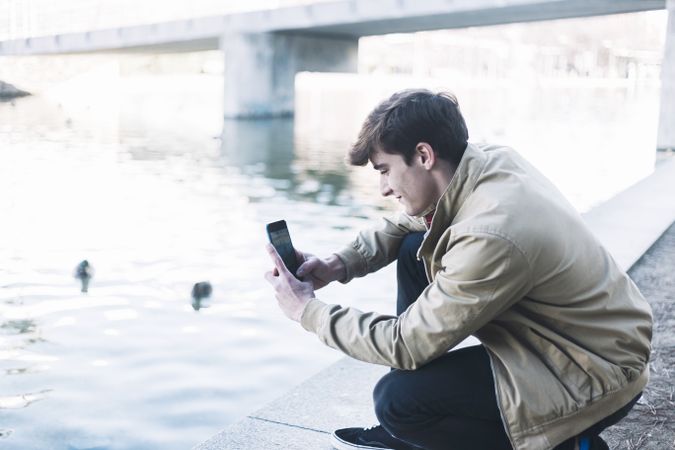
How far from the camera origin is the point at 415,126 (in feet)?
7.79

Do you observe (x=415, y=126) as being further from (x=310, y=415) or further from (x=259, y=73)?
(x=259, y=73)

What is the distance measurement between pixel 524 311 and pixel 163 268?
18.5ft

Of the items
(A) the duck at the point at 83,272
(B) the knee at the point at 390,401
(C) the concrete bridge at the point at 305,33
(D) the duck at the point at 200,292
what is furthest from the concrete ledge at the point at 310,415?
(C) the concrete bridge at the point at 305,33

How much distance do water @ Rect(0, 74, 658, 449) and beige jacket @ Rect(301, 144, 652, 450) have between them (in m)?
2.17

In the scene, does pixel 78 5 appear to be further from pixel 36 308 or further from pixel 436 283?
pixel 436 283

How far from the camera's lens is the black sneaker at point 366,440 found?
288 centimetres

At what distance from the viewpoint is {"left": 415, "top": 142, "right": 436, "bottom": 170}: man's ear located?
2.38 m

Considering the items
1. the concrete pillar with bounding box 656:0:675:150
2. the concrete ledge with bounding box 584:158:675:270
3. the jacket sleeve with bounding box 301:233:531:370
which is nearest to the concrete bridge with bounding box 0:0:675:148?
the concrete pillar with bounding box 656:0:675:150

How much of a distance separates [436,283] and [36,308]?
473 cm

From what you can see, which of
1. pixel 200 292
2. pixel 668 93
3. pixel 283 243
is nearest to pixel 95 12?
pixel 668 93

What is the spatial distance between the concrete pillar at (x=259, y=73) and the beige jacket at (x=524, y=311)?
93.0 feet

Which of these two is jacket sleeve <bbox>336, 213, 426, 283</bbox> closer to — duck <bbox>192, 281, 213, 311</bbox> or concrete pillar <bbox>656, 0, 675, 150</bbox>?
duck <bbox>192, 281, 213, 311</bbox>

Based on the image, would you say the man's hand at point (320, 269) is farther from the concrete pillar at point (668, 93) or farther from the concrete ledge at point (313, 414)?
the concrete pillar at point (668, 93)

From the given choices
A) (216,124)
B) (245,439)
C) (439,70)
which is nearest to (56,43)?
(216,124)
